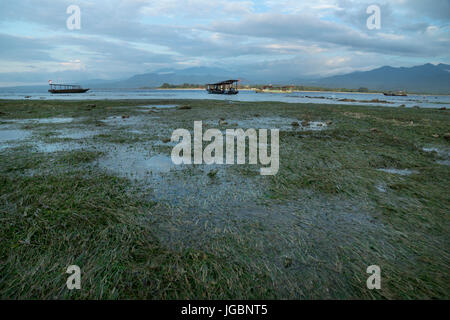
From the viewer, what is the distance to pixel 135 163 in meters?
10.2

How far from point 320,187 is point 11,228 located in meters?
8.77

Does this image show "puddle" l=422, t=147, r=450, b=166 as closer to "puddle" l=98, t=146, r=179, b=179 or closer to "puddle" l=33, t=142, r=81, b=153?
"puddle" l=98, t=146, r=179, b=179

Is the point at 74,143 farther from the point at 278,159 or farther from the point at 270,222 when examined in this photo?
the point at 270,222

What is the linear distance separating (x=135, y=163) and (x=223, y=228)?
6514 mm

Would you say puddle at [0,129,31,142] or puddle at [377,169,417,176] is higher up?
puddle at [0,129,31,142]

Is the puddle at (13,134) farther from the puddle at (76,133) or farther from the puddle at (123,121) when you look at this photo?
the puddle at (123,121)

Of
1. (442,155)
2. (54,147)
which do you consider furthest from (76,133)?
(442,155)

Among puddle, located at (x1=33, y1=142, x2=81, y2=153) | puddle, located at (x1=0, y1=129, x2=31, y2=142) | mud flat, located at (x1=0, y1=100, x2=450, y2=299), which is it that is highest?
puddle, located at (x1=0, y1=129, x2=31, y2=142)

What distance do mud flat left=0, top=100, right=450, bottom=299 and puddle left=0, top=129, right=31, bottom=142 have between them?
245 inches

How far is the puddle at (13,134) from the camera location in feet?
47.8

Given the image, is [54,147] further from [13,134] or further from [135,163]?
[13,134]

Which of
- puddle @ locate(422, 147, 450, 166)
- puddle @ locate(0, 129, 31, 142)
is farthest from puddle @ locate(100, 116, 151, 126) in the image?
puddle @ locate(422, 147, 450, 166)

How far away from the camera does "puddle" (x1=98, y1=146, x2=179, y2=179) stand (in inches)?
360
